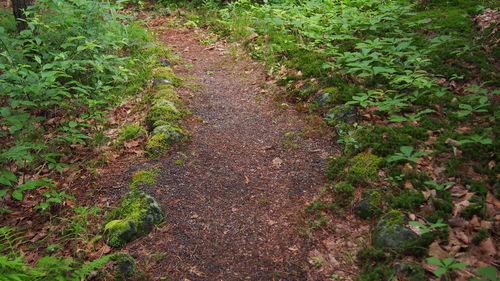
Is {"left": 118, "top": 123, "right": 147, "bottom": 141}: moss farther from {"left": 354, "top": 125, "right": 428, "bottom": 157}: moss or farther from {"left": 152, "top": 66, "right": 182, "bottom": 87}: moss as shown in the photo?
{"left": 354, "top": 125, "right": 428, "bottom": 157}: moss

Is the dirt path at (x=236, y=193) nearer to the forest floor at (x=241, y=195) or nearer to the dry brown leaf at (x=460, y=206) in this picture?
the forest floor at (x=241, y=195)

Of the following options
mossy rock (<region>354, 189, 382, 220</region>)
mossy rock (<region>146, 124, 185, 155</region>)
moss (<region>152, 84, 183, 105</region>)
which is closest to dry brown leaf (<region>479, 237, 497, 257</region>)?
mossy rock (<region>354, 189, 382, 220</region>)

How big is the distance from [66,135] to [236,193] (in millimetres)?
2836

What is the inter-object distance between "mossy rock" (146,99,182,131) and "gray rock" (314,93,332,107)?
2290 mm

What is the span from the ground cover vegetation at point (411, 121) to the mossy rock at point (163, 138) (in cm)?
212

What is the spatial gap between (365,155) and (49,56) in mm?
5409

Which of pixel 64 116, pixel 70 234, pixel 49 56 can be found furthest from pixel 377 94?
pixel 49 56

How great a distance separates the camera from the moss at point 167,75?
6.25 meters

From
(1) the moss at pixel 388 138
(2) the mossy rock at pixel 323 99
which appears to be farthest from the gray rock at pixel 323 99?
(1) the moss at pixel 388 138

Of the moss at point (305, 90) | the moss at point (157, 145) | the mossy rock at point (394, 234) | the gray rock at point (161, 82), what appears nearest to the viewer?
the mossy rock at point (394, 234)

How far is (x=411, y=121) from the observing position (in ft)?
13.7

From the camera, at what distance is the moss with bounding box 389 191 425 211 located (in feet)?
10.3

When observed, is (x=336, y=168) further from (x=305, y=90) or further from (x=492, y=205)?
(x=305, y=90)

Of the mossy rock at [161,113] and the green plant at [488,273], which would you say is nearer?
the green plant at [488,273]
